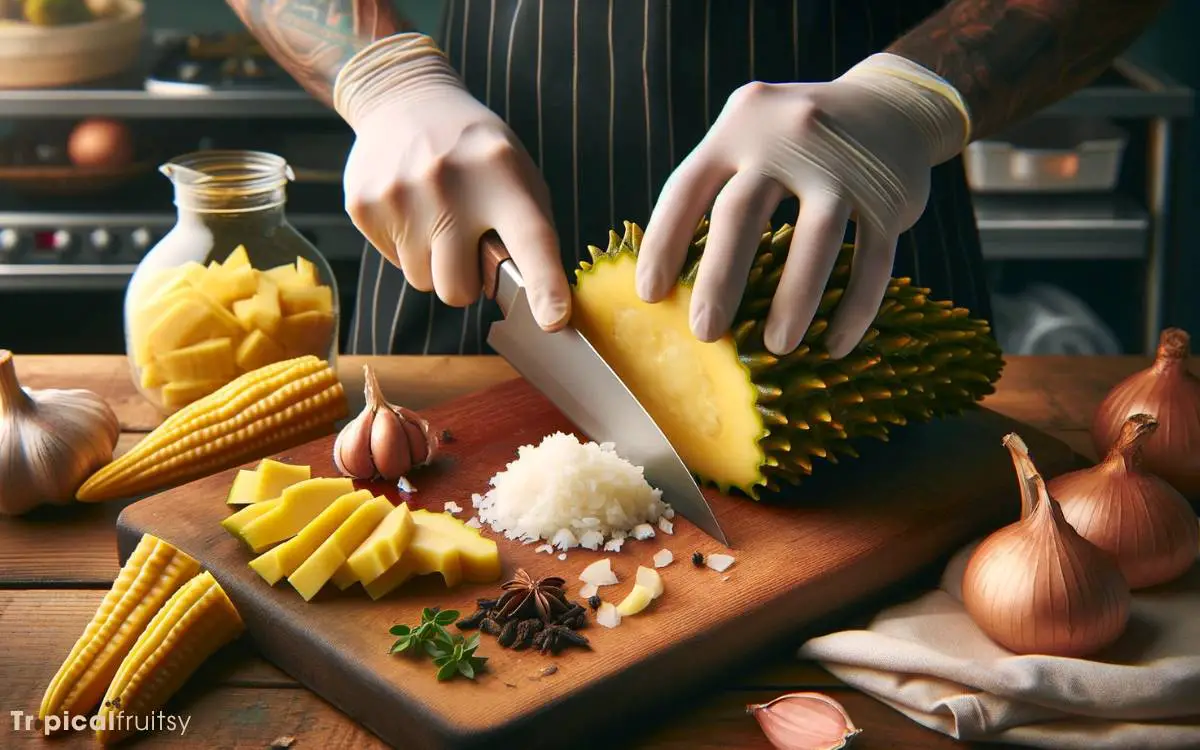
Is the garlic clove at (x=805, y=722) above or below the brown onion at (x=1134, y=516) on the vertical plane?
below

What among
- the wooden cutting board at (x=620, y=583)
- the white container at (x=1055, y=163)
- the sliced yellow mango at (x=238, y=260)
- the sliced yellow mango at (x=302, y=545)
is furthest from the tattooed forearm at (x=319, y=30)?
the white container at (x=1055, y=163)

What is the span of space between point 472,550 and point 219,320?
25.4 inches

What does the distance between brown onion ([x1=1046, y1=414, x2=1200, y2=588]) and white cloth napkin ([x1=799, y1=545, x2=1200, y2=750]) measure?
12 cm

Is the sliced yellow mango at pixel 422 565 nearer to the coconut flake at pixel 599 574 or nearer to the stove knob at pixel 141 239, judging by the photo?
the coconut flake at pixel 599 574

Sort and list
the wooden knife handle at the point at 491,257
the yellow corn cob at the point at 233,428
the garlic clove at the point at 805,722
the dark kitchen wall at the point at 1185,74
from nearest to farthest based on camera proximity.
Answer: the garlic clove at the point at 805,722, the yellow corn cob at the point at 233,428, the wooden knife handle at the point at 491,257, the dark kitchen wall at the point at 1185,74

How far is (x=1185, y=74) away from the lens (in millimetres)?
4012

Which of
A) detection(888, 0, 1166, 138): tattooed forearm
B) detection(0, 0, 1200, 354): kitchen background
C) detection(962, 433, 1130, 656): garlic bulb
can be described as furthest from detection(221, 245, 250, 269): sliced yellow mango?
detection(0, 0, 1200, 354): kitchen background

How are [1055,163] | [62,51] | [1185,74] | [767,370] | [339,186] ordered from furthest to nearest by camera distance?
[1185,74] < [339,186] < [62,51] < [1055,163] < [767,370]

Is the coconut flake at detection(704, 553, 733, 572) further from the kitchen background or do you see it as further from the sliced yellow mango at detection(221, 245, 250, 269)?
the kitchen background

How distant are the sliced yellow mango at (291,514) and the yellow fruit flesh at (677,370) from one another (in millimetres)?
434

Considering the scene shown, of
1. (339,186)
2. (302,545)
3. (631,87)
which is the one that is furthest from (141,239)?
(302,545)

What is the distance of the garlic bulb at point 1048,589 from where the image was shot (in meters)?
1.25

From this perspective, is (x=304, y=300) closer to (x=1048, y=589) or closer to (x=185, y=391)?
(x=185, y=391)

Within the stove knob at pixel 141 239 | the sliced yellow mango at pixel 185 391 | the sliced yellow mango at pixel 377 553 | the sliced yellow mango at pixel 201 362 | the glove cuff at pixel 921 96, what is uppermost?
the glove cuff at pixel 921 96
